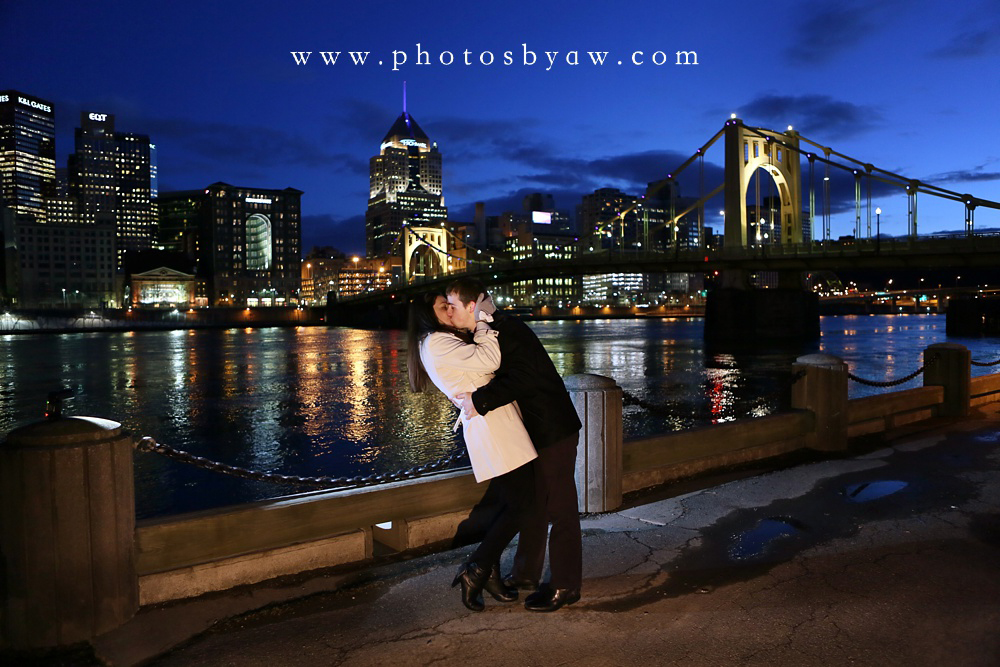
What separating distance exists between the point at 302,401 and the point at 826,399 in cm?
1684

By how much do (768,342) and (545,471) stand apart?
5789 centimetres

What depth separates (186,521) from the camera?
454 cm

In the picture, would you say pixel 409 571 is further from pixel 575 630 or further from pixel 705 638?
pixel 705 638

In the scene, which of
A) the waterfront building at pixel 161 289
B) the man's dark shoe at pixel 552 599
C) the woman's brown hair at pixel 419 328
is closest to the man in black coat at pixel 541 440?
the man's dark shoe at pixel 552 599

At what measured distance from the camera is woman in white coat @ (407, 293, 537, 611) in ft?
12.6

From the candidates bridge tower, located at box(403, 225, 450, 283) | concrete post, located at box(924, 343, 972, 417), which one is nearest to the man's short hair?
concrete post, located at box(924, 343, 972, 417)

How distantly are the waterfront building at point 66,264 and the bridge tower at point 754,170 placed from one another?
136m

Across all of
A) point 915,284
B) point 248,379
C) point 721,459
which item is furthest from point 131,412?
point 915,284

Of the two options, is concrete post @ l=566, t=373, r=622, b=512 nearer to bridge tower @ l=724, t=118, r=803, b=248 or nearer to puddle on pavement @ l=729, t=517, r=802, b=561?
puddle on pavement @ l=729, t=517, r=802, b=561

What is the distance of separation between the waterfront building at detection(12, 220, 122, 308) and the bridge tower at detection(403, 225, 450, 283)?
234ft

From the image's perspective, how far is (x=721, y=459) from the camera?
7.73 metres

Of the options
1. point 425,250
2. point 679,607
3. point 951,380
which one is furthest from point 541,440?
point 425,250

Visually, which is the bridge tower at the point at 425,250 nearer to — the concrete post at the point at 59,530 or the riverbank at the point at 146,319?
the riverbank at the point at 146,319

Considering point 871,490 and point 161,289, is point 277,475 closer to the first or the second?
point 871,490
